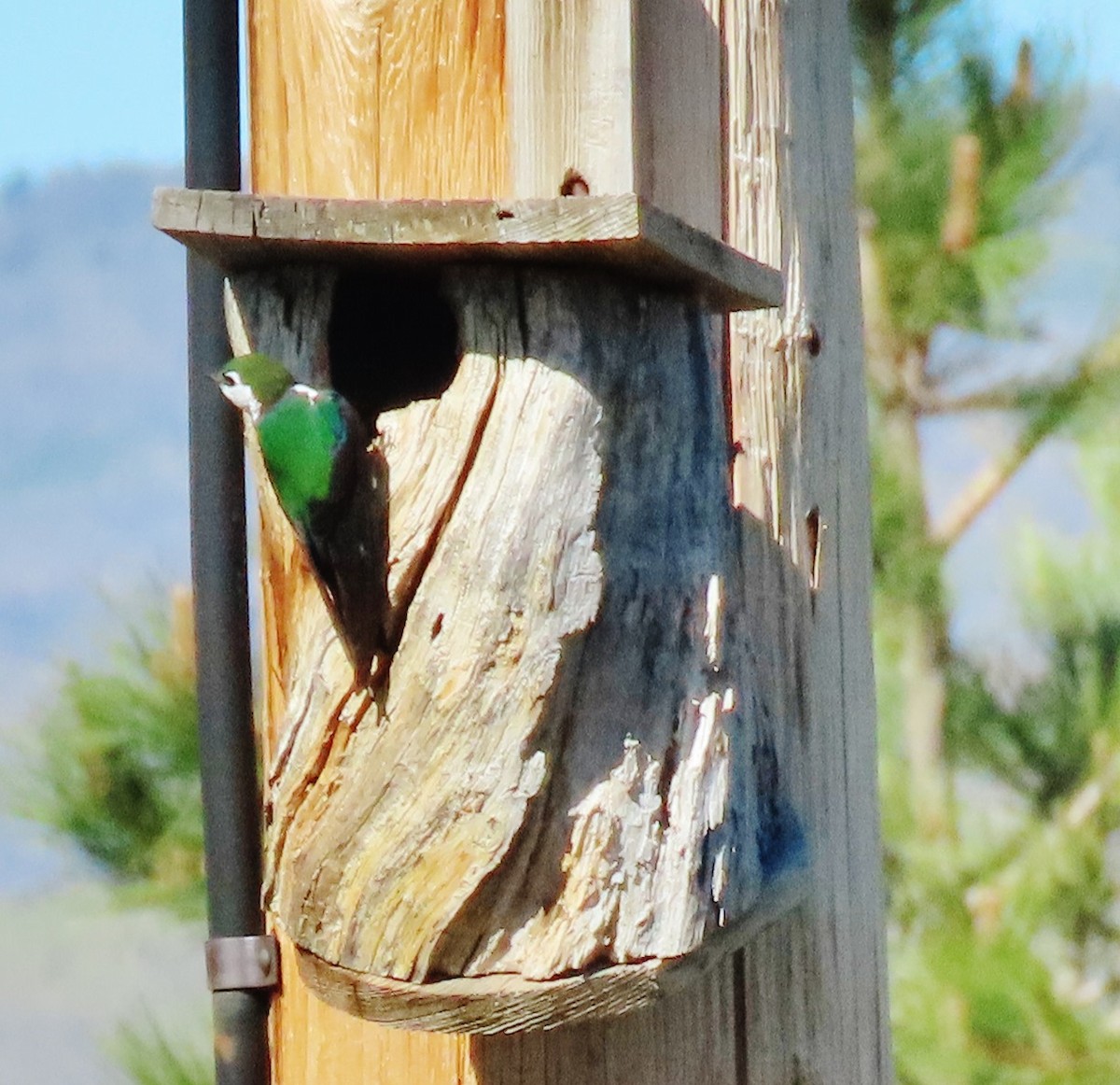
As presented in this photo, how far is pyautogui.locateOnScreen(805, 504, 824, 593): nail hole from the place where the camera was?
5.78 feet

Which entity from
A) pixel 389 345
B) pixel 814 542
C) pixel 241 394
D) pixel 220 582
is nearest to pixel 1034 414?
pixel 814 542

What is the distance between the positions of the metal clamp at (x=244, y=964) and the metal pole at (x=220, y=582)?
0.4 inches

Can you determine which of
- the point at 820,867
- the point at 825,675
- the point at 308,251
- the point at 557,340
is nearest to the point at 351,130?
the point at 308,251

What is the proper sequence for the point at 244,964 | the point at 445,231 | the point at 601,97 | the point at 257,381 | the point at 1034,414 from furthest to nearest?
the point at 1034,414
the point at 244,964
the point at 601,97
the point at 257,381
the point at 445,231

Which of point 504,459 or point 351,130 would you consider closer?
point 504,459

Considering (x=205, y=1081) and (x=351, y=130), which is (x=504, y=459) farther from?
(x=205, y=1081)

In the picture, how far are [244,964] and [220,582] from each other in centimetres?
40

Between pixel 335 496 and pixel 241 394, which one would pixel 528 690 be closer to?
pixel 335 496

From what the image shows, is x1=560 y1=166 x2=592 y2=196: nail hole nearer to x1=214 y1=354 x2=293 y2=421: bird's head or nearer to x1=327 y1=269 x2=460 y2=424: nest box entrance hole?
x1=327 y1=269 x2=460 y2=424: nest box entrance hole

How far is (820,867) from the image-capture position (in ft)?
5.69

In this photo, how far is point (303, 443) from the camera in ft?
4.69

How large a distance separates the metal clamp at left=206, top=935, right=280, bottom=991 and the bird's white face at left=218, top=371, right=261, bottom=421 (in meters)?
0.58

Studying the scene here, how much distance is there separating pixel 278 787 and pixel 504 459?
1.21ft

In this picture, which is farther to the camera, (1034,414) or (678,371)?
(1034,414)
